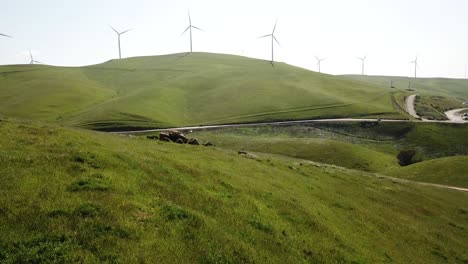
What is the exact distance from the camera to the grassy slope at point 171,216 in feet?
50.0

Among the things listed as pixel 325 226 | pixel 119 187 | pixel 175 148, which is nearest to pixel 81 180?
pixel 119 187

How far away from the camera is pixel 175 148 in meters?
43.2

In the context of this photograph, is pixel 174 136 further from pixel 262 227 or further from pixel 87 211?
pixel 87 211

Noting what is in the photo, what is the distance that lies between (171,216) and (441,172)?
243 feet

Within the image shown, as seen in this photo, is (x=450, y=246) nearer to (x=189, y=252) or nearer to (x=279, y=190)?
(x=279, y=190)

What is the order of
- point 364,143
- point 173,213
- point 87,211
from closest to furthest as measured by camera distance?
point 87,211 → point 173,213 → point 364,143

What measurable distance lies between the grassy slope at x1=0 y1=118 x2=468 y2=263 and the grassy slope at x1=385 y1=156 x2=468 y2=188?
1601 inches

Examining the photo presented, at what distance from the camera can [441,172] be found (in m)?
78.1

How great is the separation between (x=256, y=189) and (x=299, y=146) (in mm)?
79510

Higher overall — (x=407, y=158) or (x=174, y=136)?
(x=174, y=136)

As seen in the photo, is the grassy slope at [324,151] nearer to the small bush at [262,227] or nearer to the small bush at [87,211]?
the small bush at [262,227]

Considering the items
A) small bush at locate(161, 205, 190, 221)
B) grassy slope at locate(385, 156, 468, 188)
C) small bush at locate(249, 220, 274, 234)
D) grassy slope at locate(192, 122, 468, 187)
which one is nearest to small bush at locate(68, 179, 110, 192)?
small bush at locate(161, 205, 190, 221)

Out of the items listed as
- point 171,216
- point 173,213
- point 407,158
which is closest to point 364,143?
point 407,158

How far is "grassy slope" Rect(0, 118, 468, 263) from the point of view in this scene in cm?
1523
